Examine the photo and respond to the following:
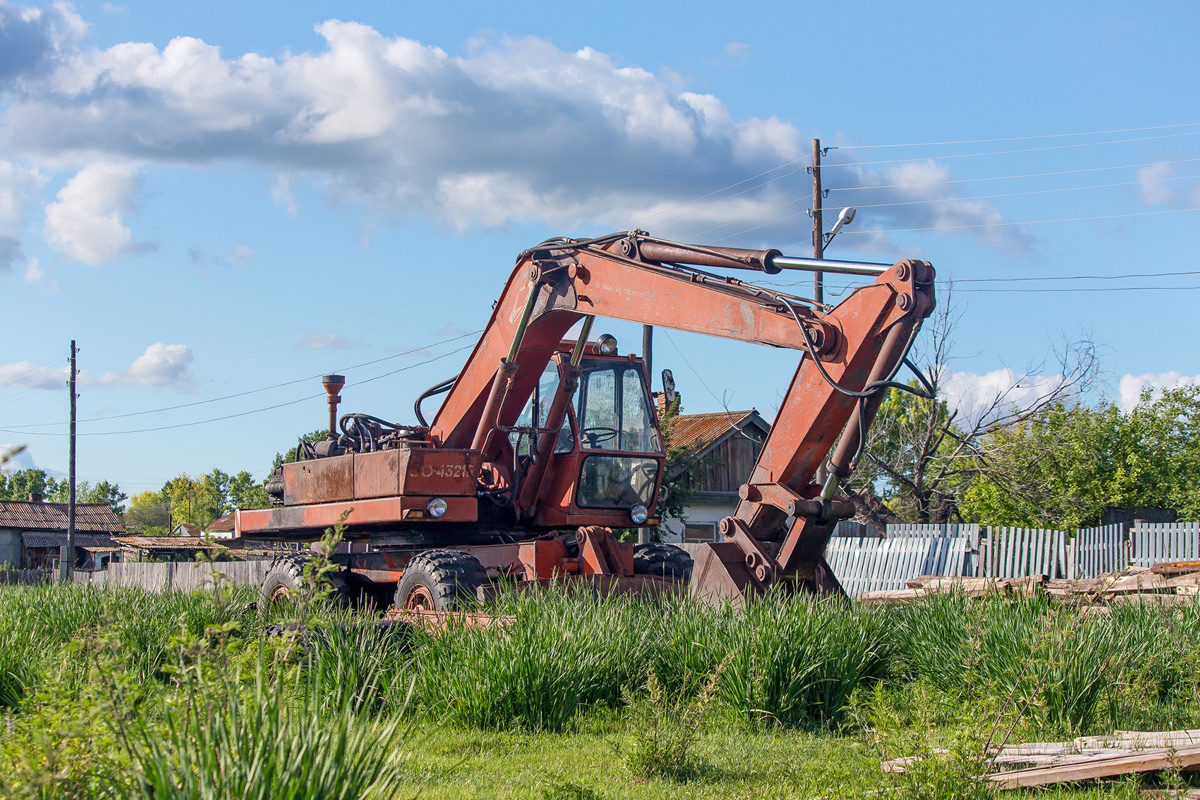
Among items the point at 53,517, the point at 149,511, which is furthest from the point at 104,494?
the point at 53,517

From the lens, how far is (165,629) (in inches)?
368

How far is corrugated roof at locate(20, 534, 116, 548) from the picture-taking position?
5306 centimetres

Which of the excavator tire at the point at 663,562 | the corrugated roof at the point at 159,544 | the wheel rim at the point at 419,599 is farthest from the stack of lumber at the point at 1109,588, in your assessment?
the corrugated roof at the point at 159,544

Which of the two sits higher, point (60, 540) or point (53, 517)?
point (53, 517)

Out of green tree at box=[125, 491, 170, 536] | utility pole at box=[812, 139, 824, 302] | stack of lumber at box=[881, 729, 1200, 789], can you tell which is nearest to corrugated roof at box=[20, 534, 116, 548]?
utility pole at box=[812, 139, 824, 302]

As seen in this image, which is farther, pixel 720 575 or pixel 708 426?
pixel 708 426

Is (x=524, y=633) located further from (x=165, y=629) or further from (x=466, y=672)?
(x=165, y=629)

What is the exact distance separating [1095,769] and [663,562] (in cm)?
682

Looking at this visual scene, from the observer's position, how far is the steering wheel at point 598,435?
12.1 meters

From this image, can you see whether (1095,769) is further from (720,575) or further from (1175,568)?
(1175,568)

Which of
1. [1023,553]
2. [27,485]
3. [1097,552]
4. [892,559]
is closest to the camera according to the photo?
[1097,552]

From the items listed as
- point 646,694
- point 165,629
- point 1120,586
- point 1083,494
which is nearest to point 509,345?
point 165,629

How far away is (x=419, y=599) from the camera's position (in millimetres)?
10742

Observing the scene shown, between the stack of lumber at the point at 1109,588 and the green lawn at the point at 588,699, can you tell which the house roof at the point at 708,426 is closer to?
the stack of lumber at the point at 1109,588
